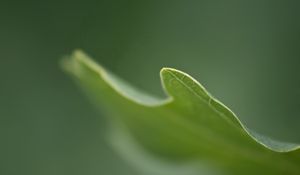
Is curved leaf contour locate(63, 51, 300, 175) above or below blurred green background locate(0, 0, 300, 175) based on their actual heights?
below

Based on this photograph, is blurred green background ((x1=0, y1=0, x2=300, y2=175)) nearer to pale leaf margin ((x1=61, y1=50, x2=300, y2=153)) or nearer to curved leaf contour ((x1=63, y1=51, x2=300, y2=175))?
curved leaf contour ((x1=63, y1=51, x2=300, y2=175))

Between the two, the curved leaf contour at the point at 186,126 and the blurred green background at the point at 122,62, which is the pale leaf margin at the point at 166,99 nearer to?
the curved leaf contour at the point at 186,126

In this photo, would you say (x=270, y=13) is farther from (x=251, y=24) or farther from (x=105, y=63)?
(x=105, y=63)

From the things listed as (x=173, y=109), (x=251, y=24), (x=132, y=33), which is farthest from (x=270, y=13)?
(x=173, y=109)

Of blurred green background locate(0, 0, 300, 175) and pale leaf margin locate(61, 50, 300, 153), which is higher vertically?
blurred green background locate(0, 0, 300, 175)

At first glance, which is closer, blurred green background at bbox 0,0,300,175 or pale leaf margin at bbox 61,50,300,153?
pale leaf margin at bbox 61,50,300,153

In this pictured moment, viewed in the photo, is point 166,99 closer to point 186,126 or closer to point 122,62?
point 186,126

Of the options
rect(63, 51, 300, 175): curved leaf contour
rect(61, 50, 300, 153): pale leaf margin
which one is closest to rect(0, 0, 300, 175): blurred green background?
rect(63, 51, 300, 175): curved leaf contour
